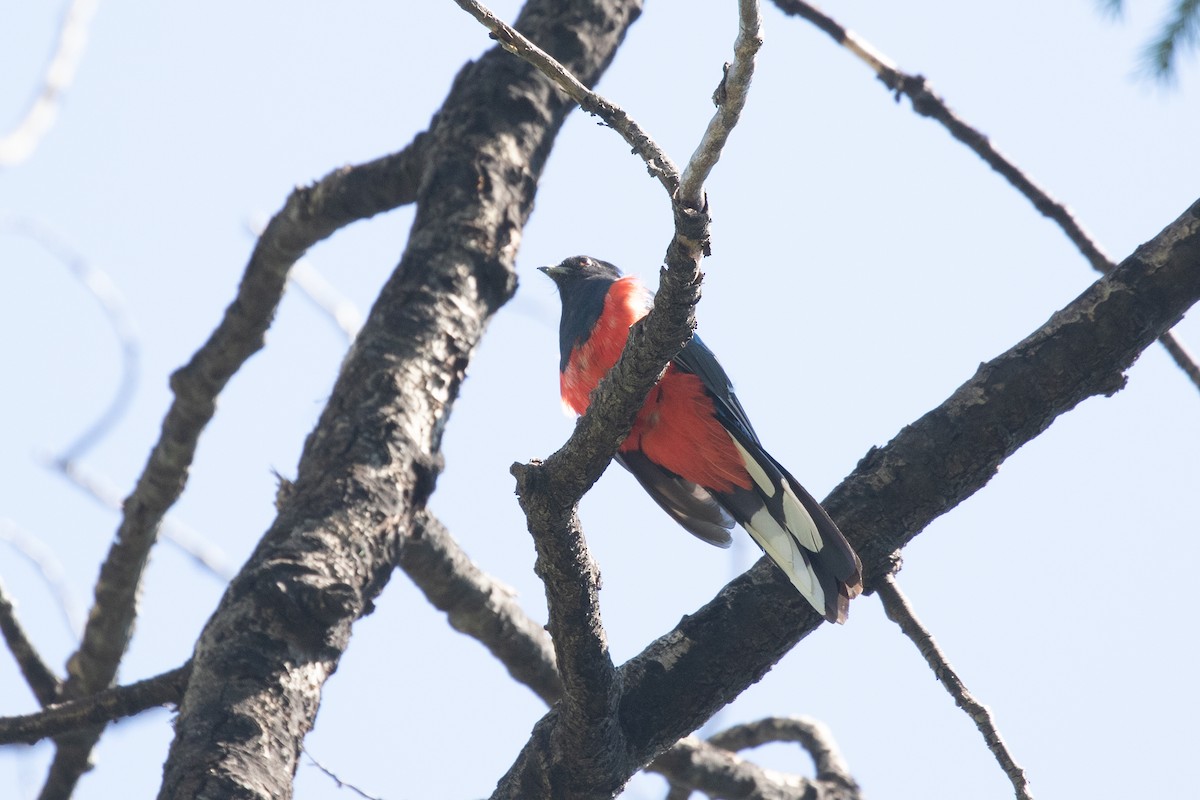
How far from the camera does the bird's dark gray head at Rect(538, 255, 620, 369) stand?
14.1ft

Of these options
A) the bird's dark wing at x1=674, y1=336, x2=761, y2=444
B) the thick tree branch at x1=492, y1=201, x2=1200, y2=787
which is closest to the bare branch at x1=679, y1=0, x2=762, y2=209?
the thick tree branch at x1=492, y1=201, x2=1200, y2=787

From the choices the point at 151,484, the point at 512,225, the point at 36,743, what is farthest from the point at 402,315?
the point at 36,743

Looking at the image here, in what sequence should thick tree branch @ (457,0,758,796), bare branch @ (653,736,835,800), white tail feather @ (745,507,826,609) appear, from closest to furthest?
thick tree branch @ (457,0,758,796)
white tail feather @ (745,507,826,609)
bare branch @ (653,736,835,800)

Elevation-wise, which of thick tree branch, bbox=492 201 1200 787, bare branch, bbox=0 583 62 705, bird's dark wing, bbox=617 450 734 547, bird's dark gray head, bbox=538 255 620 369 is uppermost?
bird's dark gray head, bbox=538 255 620 369

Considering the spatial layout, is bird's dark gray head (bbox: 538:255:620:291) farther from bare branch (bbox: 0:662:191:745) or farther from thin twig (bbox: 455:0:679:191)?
thin twig (bbox: 455:0:679:191)

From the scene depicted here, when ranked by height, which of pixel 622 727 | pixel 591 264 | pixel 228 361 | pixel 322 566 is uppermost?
pixel 591 264

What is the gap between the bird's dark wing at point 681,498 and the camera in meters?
4.17

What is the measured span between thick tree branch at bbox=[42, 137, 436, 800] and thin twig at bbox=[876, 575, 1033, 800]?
95.4 inches

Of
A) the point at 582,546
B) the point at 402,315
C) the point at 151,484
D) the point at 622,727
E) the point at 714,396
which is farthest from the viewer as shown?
the point at 151,484

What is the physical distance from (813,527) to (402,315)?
59.5 inches

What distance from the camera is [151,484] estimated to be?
4312 millimetres

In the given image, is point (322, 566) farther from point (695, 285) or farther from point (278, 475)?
point (695, 285)

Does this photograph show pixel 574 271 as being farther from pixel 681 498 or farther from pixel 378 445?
pixel 378 445

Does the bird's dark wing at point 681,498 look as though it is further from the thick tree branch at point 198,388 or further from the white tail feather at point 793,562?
the thick tree branch at point 198,388
